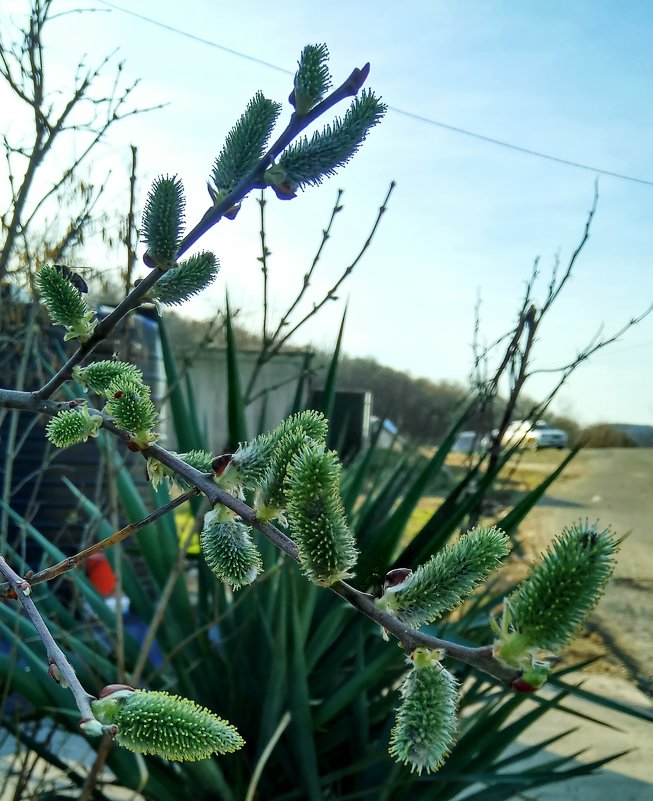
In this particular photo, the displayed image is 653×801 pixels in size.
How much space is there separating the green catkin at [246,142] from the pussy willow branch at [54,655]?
0.85ft

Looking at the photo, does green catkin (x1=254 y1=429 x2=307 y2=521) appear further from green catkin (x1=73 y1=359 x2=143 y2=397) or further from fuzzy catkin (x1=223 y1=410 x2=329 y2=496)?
green catkin (x1=73 y1=359 x2=143 y2=397)

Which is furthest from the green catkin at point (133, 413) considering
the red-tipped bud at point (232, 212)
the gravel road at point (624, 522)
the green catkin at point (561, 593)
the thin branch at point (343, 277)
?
the gravel road at point (624, 522)

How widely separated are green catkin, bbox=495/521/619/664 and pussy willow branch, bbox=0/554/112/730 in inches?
7.4

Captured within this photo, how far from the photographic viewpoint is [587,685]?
3.66 metres

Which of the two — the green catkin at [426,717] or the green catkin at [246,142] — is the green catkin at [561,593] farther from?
the green catkin at [246,142]

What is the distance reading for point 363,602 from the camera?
12.8 inches

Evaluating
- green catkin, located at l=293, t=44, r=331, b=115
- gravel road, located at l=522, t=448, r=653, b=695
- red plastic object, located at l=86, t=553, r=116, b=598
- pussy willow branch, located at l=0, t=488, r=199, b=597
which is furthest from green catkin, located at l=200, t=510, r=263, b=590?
gravel road, located at l=522, t=448, r=653, b=695

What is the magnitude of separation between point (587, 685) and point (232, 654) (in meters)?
2.50

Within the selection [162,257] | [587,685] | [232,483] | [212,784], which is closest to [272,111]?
[162,257]

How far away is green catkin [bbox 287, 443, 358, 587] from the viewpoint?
32 cm

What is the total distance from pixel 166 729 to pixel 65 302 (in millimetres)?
275

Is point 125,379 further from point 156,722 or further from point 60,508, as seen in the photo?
point 60,508

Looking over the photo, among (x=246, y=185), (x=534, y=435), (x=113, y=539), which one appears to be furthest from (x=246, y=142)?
(x=534, y=435)

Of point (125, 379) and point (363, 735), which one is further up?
point (125, 379)
